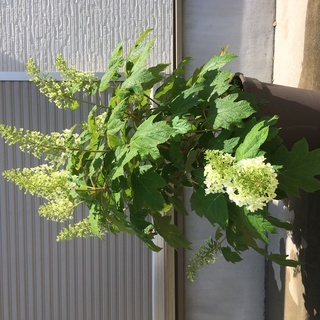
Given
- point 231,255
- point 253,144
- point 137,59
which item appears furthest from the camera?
point 231,255

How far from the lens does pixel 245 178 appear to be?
3.95 feet

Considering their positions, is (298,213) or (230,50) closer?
(298,213)

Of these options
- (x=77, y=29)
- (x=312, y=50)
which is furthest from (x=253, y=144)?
(x=77, y=29)

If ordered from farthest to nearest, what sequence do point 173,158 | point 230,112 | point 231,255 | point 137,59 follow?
point 231,255, point 137,59, point 173,158, point 230,112

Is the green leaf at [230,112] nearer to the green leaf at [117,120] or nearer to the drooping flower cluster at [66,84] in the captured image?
the green leaf at [117,120]

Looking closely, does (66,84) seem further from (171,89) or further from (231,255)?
(231,255)

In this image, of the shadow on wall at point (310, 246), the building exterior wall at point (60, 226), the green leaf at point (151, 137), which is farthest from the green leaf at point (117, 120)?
the building exterior wall at point (60, 226)

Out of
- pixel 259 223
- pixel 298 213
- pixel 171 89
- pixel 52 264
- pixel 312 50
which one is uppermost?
pixel 312 50

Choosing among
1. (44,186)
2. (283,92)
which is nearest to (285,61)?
(283,92)

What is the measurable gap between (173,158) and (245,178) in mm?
402

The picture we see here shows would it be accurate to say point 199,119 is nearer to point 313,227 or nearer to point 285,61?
point 313,227

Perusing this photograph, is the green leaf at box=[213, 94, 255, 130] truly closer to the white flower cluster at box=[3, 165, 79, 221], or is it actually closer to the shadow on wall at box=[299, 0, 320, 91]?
the white flower cluster at box=[3, 165, 79, 221]

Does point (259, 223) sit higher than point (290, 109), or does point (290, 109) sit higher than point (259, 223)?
point (290, 109)

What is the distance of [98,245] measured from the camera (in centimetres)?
278
